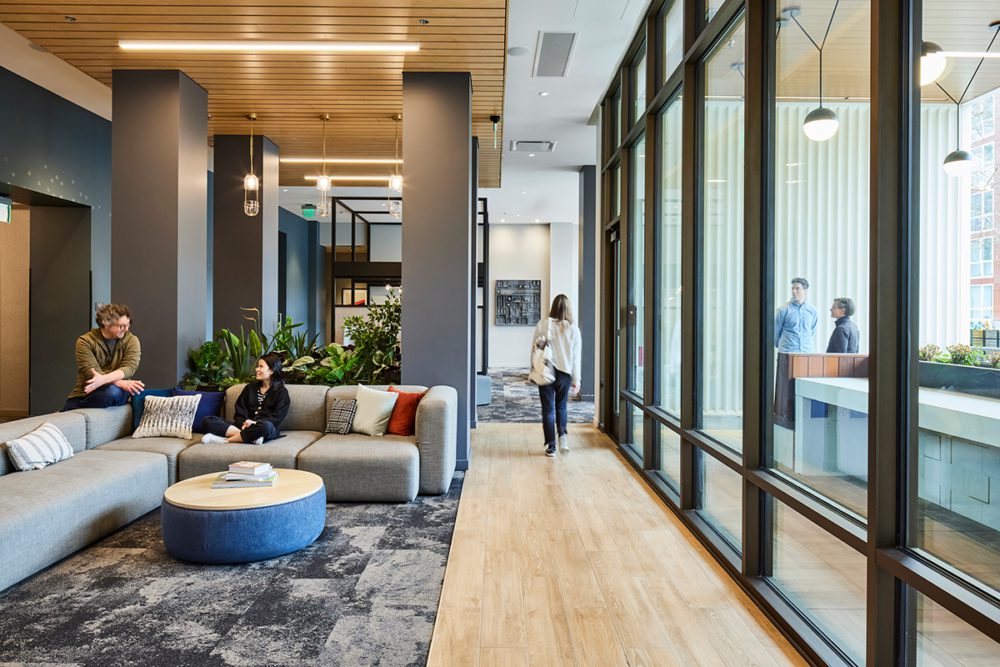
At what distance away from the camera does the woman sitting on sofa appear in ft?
14.0

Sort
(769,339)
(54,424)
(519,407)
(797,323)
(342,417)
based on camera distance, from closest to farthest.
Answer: (797,323) < (769,339) < (54,424) < (342,417) < (519,407)

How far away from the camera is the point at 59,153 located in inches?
246

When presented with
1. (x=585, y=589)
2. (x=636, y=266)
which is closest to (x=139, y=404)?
(x=585, y=589)

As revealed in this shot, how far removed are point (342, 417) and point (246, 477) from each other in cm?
127

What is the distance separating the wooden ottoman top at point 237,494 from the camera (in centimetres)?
300

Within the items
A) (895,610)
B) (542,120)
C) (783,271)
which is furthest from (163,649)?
(542,120)

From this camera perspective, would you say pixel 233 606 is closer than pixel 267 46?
Yes

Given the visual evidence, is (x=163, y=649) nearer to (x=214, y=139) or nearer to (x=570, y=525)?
(x=570, y=525)

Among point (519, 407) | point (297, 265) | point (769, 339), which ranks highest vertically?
point (297, 265)

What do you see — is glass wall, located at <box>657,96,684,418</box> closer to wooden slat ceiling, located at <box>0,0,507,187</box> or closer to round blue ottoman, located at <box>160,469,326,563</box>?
wooden slat ceiling, located at <box>0,0,507,187</box>

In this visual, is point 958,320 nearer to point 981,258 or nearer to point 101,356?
point 981,258

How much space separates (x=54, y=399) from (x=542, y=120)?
6068mm

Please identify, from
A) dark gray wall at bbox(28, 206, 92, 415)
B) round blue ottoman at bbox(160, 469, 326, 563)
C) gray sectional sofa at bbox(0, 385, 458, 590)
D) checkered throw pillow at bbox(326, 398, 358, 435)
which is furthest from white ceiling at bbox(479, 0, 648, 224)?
dark gray wall at bbox(28, 206, 92, 415)

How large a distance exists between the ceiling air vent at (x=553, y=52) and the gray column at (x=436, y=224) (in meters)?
0.81
